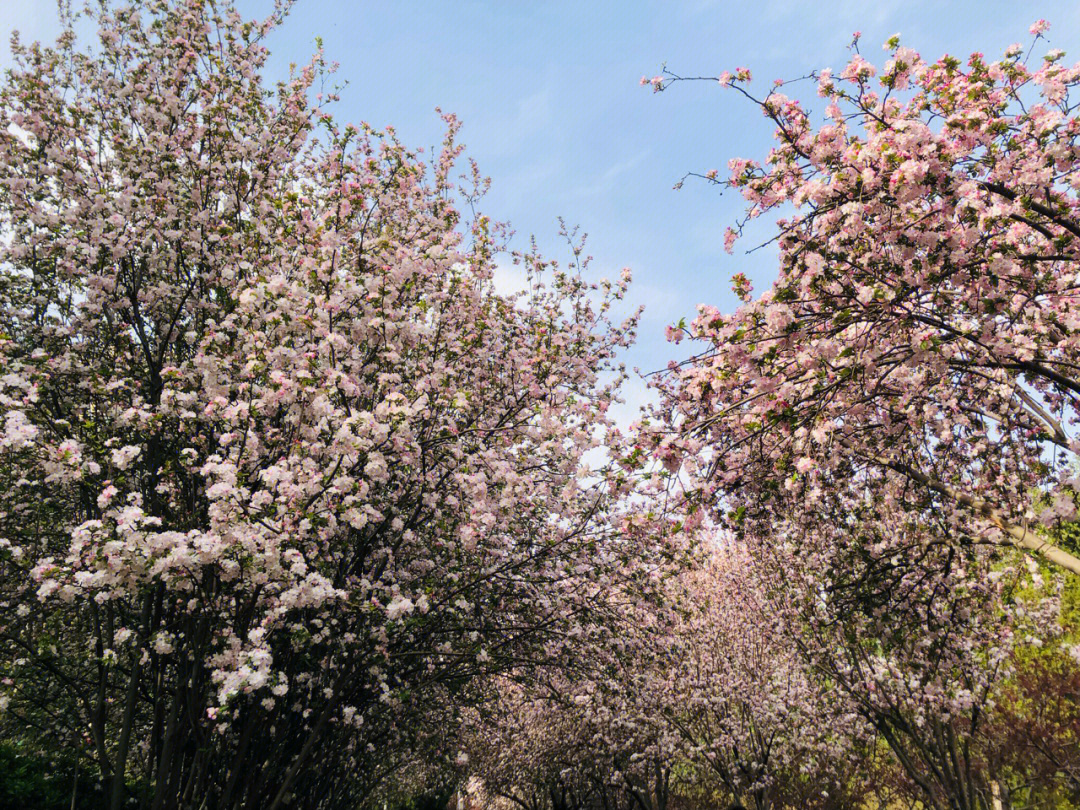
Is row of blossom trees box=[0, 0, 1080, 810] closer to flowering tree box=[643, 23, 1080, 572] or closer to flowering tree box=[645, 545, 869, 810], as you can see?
flowering tree box=[643, 23, 1080, 572]

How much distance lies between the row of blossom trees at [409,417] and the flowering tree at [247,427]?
2.5 inches

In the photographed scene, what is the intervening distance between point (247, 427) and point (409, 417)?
1.79 meters

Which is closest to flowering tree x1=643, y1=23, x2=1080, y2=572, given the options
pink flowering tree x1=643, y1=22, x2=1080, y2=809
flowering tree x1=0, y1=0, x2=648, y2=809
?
pink flowering tree x1=643, y1=22, x2=1080, y2=809

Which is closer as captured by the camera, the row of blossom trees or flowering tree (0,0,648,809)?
the row of blossom trees

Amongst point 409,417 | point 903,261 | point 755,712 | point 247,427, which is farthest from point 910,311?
point 755,712

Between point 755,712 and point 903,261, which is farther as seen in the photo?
point 755,712

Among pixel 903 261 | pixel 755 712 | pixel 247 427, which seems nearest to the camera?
pixel 903 261

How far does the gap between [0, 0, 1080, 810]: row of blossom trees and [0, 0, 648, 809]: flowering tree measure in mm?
63

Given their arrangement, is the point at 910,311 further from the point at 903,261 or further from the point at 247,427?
the point at 247,427

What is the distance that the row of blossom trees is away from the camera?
5.48m

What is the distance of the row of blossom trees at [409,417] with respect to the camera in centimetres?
548

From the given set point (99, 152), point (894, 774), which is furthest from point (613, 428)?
point (894, 774)

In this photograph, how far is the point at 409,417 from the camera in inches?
304

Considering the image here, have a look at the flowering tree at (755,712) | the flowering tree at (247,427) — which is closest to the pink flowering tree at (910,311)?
the flowering tree at (247,427)
